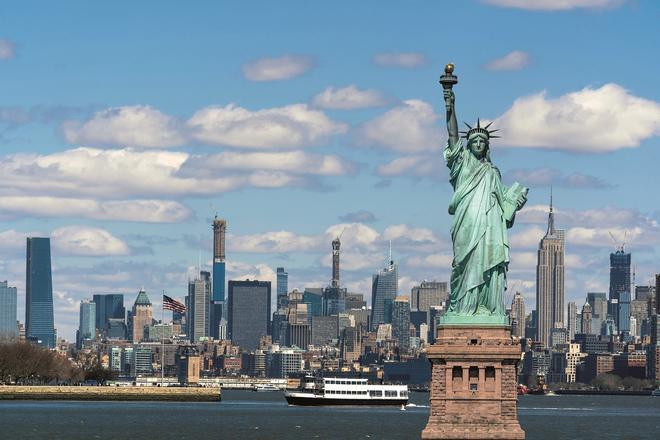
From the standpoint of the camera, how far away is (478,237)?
65.4 m

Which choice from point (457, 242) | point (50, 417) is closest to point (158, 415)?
point (50, 417)

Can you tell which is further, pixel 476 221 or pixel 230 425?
pixel 230 425

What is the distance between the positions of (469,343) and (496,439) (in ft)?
11.3

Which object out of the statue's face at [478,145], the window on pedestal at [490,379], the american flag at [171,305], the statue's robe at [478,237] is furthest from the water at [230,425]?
the window on pedestal at [490,379]

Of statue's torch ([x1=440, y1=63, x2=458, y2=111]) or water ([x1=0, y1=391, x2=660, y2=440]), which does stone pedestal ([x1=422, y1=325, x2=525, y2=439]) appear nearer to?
statue's torch ([x1=440, y1=63, x2=458, y2=111])

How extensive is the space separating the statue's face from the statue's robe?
0.17 metres

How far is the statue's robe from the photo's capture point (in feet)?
214

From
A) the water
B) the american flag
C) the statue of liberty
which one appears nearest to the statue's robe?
the statue of liberty

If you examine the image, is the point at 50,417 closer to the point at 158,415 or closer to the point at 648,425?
the point at 158,415

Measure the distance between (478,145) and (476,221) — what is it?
279 centimetres

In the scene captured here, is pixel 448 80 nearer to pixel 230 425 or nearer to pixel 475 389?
pixel 475 389

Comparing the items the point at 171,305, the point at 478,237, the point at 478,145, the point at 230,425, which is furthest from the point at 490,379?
the point at 171,305

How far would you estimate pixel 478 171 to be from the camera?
6588 cm

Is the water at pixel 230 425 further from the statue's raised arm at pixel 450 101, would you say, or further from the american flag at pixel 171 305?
the statue's raised arm at pixel 450 101
